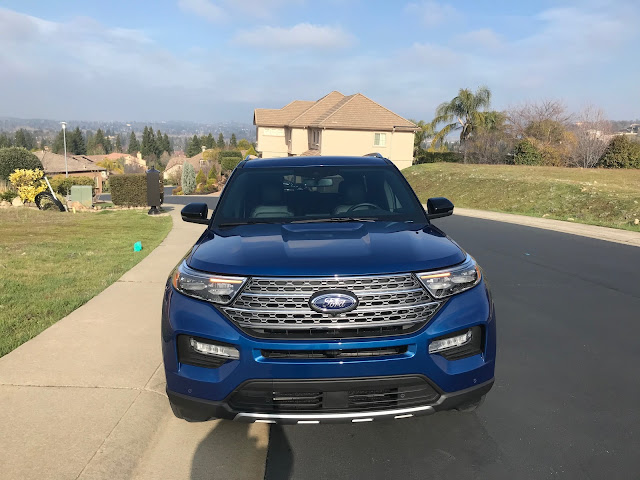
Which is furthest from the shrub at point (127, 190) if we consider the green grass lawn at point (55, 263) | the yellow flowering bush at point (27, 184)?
the green grass lawn at point (55, 263)

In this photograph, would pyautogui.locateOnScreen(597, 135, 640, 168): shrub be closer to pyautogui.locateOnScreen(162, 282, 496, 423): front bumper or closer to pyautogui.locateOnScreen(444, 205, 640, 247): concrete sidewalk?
pyautogui.locateOnScreen(444, 205, 640, 247): concrete sidewalk

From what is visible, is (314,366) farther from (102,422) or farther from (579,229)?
(579,229)

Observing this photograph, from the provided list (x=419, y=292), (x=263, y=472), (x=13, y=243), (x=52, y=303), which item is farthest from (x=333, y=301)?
(x=13, y=243)

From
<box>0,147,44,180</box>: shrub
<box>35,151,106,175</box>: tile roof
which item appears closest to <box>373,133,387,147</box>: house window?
<box>0,147,44,180</box>: shrub

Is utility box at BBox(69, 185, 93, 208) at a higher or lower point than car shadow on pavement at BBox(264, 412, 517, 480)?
lower

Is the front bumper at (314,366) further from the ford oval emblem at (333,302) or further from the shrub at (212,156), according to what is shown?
the shrub at (212,156)

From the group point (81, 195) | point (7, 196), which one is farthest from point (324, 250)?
point (81, 195)

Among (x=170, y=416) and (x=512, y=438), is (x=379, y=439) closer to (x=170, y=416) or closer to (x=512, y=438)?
(x=512, y=438)

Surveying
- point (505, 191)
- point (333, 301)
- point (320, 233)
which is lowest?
point (505, 191)

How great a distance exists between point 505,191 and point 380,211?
22.5 m

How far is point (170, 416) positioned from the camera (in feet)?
11.9

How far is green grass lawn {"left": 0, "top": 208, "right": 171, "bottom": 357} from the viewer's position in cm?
557

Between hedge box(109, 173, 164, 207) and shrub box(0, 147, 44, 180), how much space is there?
414 inches

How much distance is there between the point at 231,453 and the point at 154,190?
51.5 feet
